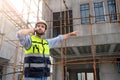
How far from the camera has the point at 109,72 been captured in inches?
420

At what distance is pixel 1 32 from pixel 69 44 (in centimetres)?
377

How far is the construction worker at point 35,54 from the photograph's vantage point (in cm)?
255

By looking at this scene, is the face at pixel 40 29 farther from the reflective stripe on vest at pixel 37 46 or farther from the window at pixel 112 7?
the window at pixel 112 7

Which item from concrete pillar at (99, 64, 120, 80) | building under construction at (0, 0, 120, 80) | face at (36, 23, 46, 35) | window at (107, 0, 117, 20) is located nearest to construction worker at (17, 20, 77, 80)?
face at (36, 23, 46, 35)

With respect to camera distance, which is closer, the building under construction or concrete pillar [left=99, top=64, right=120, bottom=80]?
the building under construction

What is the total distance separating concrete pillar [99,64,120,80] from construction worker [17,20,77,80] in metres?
8.59

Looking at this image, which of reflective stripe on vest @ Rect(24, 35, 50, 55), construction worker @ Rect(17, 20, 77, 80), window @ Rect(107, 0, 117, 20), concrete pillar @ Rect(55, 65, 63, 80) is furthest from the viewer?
window @ Rect(107, 0, 117, 20)

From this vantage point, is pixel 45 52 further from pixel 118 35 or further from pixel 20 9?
pixel 20 9

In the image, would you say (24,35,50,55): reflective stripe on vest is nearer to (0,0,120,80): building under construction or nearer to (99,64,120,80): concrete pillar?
(0,0,120,80): building under construction

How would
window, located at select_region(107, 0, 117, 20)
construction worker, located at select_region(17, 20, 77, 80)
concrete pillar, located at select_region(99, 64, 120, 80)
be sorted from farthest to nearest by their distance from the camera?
window, located at select_region(107, 0, 117, 20) < concrete pillar, located at select_region(99, 64, 120, 80) < construction worker, located at select_region(17, 20, 77, 80)

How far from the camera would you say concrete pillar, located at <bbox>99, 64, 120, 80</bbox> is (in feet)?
34.6

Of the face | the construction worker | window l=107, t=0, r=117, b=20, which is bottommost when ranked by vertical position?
the construction worker

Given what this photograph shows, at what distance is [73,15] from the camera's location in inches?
480

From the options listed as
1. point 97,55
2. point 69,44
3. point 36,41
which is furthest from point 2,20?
point 36,41
